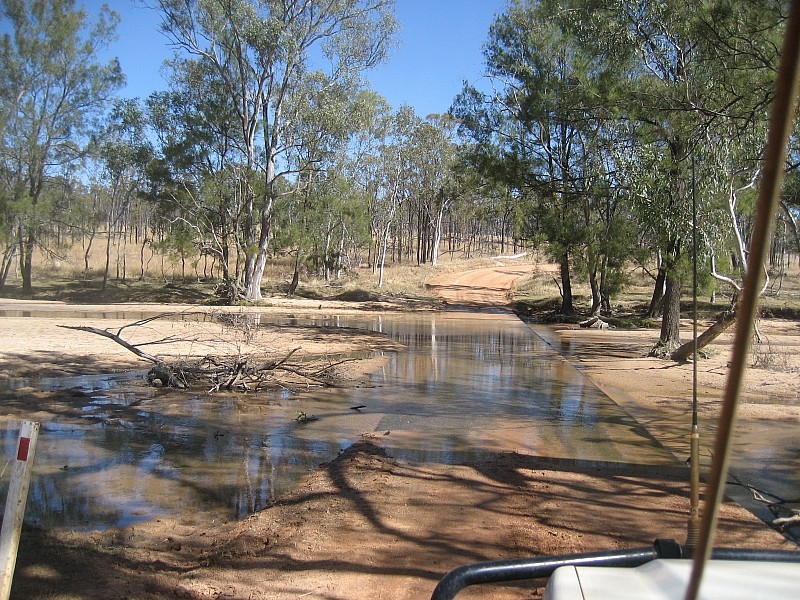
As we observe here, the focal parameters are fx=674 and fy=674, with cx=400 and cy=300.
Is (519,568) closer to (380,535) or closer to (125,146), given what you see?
(380,535)

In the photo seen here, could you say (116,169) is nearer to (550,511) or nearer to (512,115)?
(512,115)

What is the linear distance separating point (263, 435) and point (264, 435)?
0.05ft

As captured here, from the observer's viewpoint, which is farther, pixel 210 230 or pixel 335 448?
pixel 210 230

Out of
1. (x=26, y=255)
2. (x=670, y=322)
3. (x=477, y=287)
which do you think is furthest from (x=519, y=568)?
(x=477, y=287)

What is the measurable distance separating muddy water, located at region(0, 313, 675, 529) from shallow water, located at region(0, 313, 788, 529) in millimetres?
23

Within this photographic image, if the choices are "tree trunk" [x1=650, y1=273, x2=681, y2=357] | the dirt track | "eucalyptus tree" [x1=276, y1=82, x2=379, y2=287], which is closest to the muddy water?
the dirt track

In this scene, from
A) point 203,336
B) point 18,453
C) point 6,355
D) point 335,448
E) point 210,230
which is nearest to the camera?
point 18,453

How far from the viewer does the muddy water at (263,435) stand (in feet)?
23.6

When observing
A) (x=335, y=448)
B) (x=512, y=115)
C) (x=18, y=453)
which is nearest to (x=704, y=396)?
(x=335, y=448)

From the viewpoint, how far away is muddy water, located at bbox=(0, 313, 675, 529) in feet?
23.6

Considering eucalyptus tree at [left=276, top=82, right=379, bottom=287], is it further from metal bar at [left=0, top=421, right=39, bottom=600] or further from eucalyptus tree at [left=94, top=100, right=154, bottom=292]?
metal bar at [left=0, top=421, right=39, bottom=600]

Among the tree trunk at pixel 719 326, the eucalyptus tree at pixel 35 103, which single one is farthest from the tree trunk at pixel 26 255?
the tree trunk at pixel 719 326

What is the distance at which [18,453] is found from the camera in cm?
450

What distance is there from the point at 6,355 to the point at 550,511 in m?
14.4
